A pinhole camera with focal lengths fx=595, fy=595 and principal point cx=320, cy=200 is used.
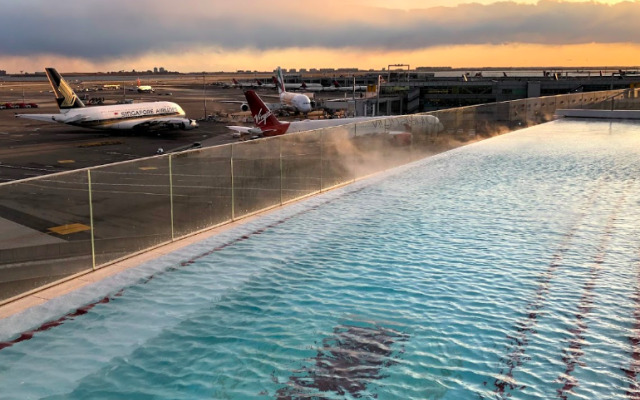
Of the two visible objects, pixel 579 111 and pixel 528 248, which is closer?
pixel 528 248

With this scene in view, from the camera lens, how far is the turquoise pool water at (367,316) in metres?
8.38

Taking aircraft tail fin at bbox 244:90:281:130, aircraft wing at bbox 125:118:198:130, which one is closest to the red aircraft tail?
aircraft tail fin at bbox 244:90:281:130

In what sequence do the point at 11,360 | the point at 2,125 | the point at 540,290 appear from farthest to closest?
1. the point at 2,125
2. the point at 540,290
3. the point at 11,360

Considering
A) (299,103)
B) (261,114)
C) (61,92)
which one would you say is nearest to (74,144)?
(61,92)

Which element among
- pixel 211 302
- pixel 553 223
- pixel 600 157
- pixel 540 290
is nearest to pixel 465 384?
pixel 540 290

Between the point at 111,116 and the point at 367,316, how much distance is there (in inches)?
2348

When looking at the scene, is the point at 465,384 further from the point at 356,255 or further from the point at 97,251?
the point at 97,251

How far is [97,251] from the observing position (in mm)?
12594

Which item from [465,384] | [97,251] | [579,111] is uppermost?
[579,111]

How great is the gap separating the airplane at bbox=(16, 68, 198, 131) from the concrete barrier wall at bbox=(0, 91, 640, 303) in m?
43.8

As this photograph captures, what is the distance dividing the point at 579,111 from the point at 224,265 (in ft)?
154

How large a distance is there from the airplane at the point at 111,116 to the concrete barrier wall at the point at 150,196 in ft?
144

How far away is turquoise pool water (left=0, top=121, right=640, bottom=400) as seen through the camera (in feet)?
27.5

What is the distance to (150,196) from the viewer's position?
47.0ft
